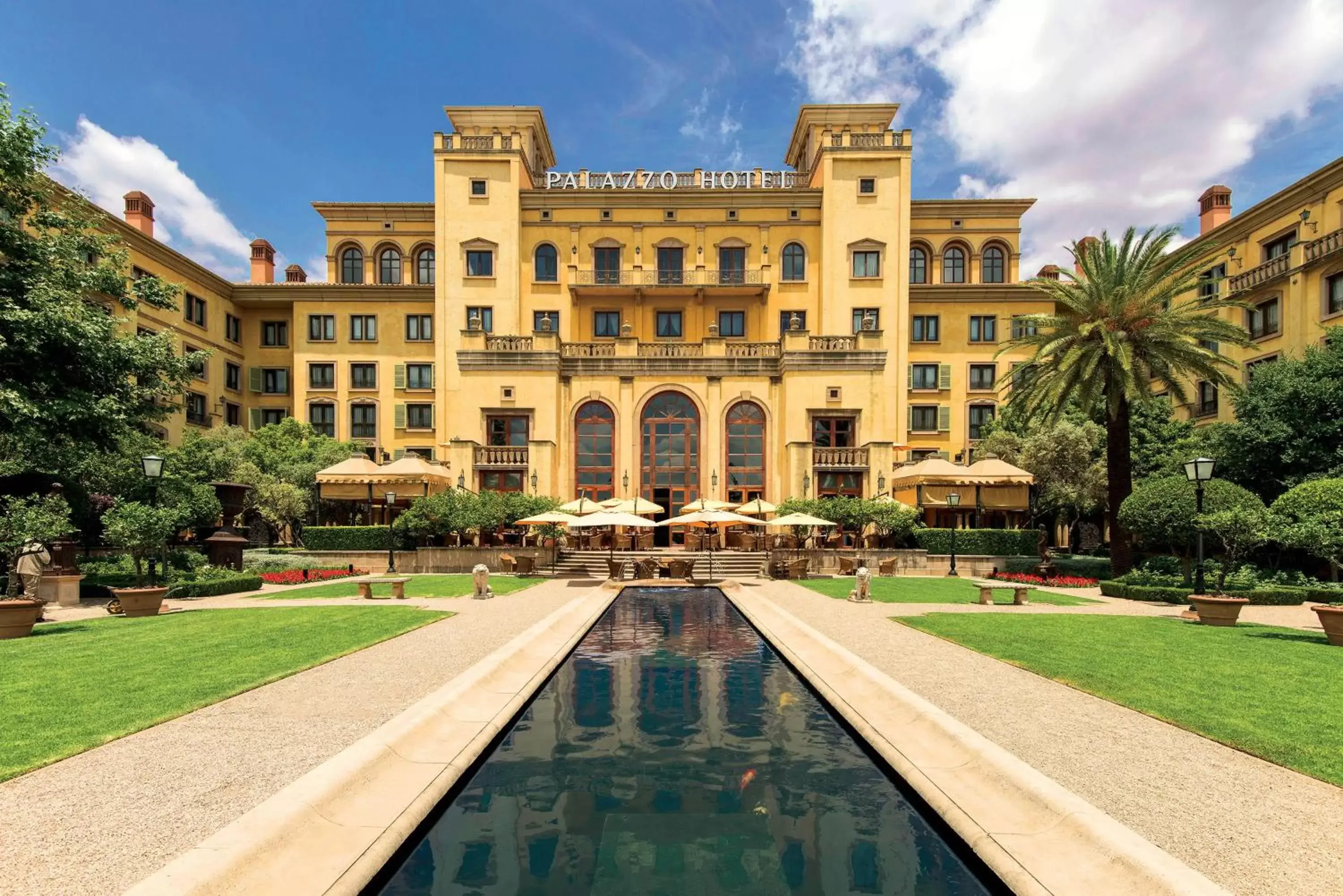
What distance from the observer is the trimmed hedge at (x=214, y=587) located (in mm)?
21234

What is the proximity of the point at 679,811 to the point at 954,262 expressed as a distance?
48.4m

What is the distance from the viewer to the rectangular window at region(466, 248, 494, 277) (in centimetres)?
4294

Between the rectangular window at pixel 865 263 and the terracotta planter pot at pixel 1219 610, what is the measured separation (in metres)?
30.0

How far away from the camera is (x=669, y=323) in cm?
4425

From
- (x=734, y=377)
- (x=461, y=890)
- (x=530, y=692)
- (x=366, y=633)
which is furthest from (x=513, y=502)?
(x=461, y=890)

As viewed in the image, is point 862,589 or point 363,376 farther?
point 363,376

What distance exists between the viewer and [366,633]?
14.1m

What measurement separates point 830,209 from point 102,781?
43.2m

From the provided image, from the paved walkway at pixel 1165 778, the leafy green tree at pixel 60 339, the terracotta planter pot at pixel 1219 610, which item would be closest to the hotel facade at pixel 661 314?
the leafy green tree at pixel 60 339

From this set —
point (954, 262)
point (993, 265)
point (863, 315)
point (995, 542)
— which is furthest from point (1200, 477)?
point (993, 265)

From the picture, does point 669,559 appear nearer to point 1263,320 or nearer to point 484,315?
point 484,315

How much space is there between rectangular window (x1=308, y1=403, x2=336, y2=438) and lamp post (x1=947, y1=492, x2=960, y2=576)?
38138 mm

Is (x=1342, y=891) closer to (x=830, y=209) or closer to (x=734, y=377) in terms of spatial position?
(x=734, y=377)

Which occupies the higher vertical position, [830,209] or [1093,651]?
[830,209]
